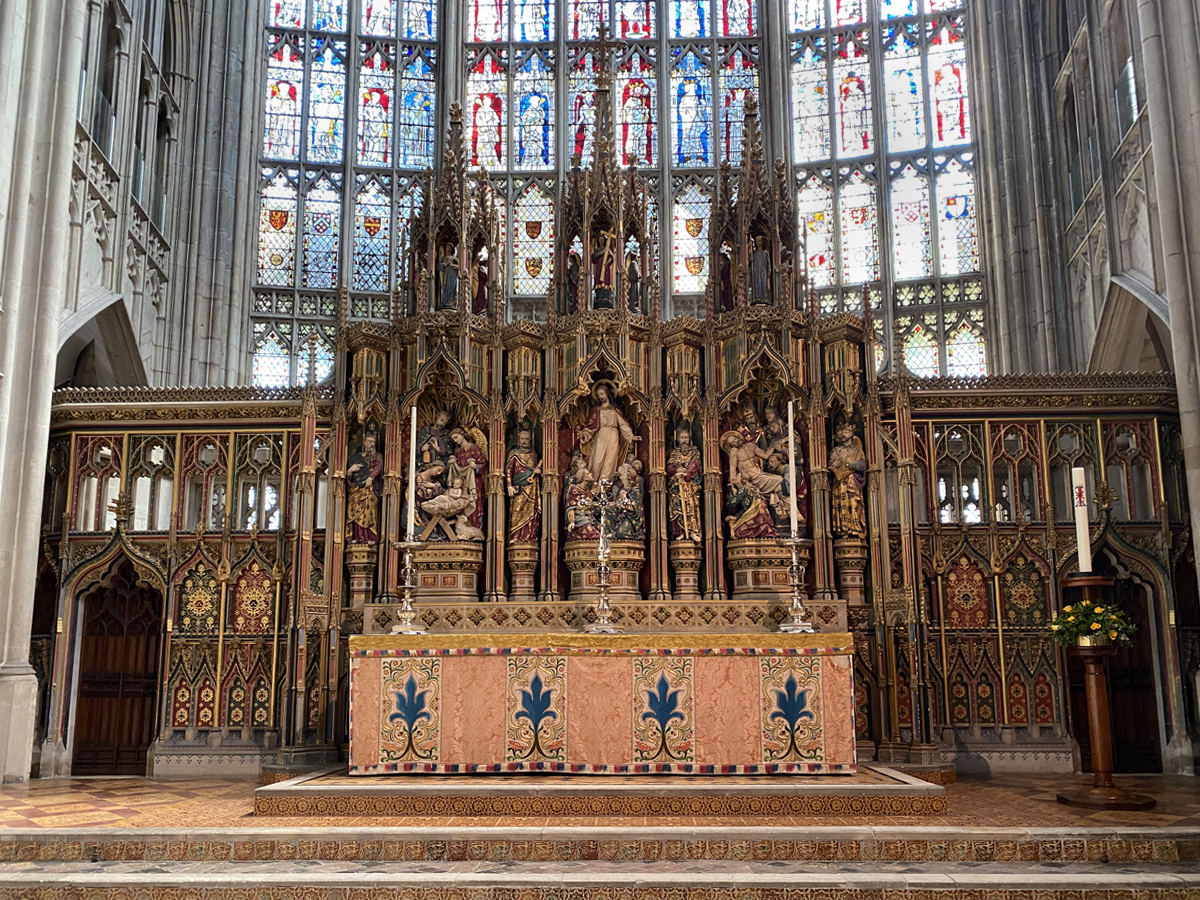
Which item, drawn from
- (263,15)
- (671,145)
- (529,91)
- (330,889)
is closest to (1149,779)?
(330,889)

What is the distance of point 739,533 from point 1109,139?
8.83 metres

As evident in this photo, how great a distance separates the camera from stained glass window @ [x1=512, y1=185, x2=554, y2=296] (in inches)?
862

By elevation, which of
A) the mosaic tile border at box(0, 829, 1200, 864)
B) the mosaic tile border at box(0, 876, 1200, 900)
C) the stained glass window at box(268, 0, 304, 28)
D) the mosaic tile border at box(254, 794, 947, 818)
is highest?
the stained glass window at box(268, 0, 304, 28)

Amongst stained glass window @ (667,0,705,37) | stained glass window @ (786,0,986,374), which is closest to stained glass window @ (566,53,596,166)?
stained glass window @ (667,0,705,37)

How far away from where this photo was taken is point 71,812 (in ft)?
28.9

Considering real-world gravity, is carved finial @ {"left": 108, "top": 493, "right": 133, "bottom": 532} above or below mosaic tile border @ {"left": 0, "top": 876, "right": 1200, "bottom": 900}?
above

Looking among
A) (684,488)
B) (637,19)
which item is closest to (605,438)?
(684,488)

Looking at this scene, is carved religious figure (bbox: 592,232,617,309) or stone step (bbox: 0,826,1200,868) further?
carved religious figure (bbox: 592,232,617,309)

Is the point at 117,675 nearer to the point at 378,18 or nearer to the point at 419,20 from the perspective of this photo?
the point at 378,18

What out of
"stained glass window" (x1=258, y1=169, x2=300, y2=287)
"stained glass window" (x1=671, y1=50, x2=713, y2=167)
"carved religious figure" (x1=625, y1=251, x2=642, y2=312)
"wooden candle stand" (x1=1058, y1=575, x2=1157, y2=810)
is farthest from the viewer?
"stained glass window" (x1=671, y1=50, x2=713, y2=167)

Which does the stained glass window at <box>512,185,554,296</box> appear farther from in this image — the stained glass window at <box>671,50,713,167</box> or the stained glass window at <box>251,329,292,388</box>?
the stained glass window at <box>251,329,292,388</box>

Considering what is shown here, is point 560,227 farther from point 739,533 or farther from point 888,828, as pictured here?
point 888,828

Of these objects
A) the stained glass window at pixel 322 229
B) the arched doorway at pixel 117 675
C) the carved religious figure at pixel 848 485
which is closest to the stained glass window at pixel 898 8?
the stained glass window at pixel 322 229

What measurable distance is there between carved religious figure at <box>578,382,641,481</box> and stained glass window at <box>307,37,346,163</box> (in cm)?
1250
